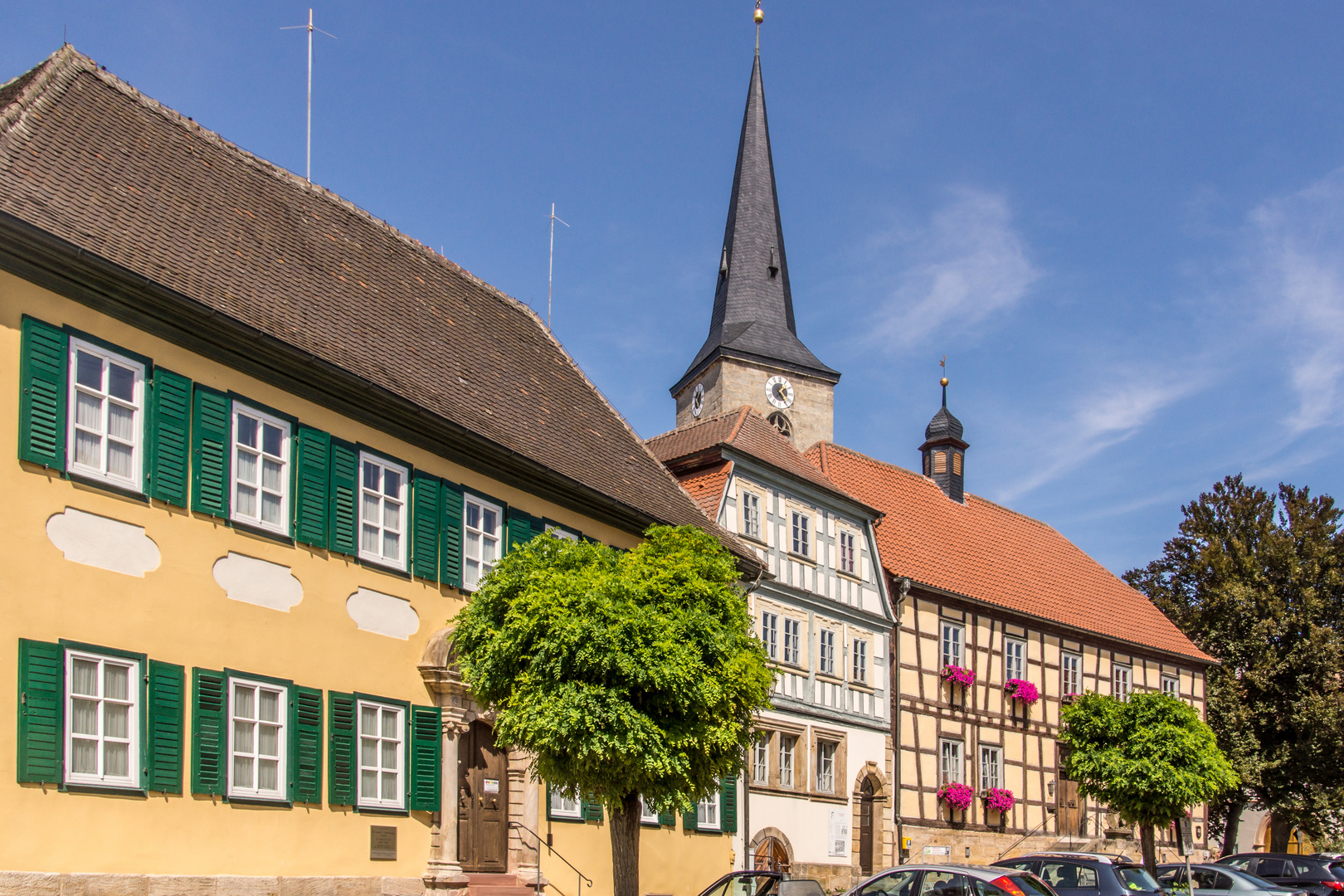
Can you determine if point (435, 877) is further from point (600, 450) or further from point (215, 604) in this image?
point (600, 450)

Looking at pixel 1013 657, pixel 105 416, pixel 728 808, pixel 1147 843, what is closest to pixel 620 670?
pixel 105 416

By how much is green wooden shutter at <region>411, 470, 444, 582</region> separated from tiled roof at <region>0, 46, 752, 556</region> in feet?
2.89

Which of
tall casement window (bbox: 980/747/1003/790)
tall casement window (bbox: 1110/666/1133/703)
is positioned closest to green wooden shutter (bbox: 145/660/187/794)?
tall casement window (bbox: 980/747/1003/790)

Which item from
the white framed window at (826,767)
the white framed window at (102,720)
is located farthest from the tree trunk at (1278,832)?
the white framed window at (102,720)

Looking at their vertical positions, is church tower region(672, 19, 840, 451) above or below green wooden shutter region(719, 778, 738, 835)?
above

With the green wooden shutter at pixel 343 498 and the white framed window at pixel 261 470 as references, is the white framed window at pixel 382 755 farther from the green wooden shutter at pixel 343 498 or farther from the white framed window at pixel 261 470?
the white framed window at pixel 261 470

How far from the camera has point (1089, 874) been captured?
61.1 feet

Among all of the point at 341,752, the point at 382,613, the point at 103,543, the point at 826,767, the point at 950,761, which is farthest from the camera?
the point at 950,761

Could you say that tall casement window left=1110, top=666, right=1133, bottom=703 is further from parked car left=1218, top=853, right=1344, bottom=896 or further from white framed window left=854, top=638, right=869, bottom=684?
parked car left=1218, top=853, right=1344, bottom=896

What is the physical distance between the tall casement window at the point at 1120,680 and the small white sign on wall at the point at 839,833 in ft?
44.0

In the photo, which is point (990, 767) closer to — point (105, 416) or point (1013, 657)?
point (1013, 657)

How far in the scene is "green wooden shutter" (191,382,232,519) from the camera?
1491cm

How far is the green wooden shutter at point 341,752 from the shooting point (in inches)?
635

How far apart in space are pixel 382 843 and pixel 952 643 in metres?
20.4
